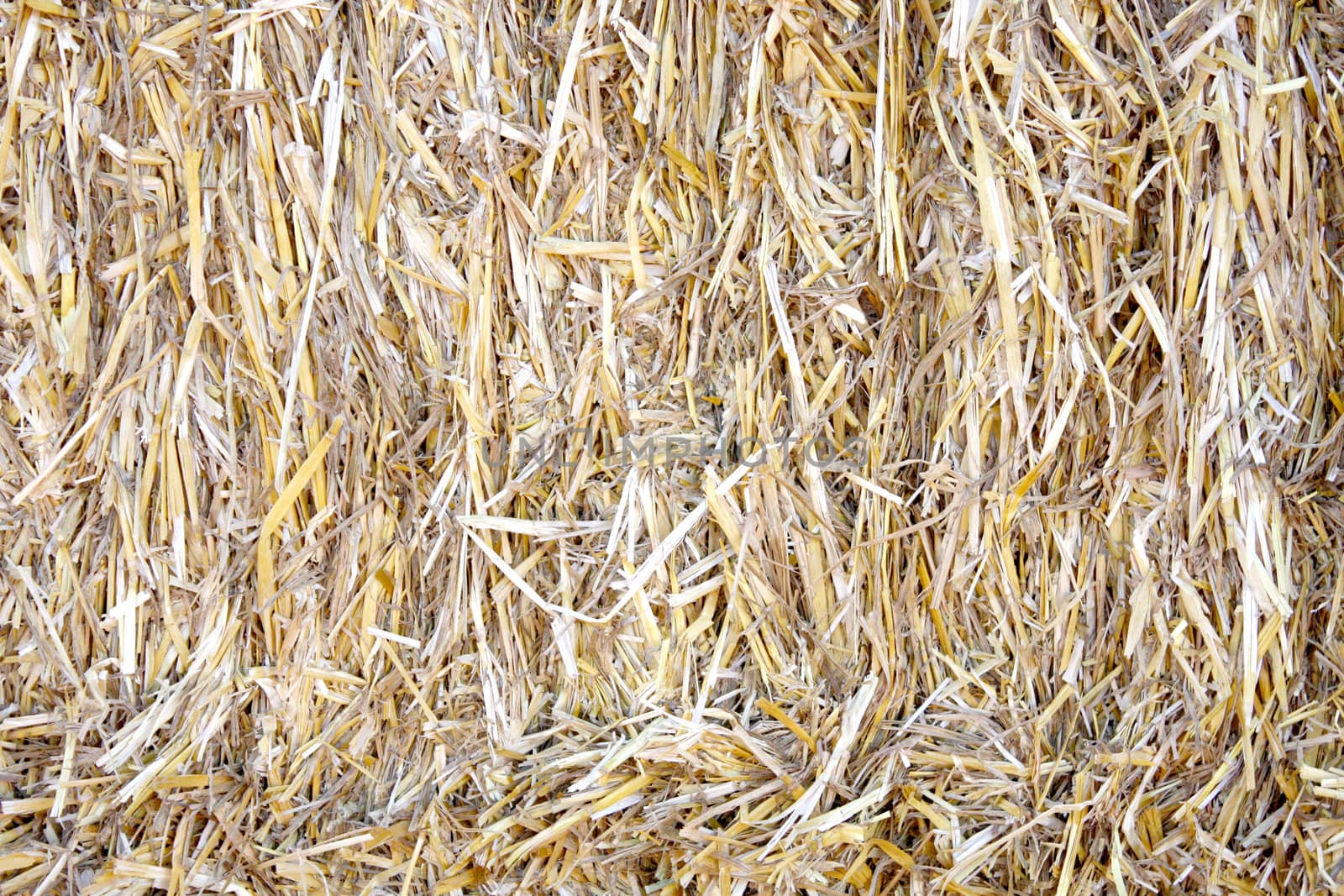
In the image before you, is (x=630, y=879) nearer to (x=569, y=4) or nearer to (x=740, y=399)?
(x=740, y=399)

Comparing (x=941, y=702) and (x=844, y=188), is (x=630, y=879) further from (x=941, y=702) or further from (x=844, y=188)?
(x=844, y=188)

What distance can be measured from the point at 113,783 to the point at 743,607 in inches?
27.3

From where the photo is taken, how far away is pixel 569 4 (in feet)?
3.29

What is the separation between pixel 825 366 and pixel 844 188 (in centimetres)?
19

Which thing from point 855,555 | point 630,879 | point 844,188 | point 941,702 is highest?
point 844,188

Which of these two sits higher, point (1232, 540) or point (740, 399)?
point (740, 399)

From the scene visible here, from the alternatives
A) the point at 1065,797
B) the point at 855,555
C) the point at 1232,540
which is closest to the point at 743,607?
the point at 855,555

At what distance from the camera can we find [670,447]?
3.39 feet

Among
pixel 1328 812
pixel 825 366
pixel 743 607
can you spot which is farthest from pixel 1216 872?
pixel 825 366

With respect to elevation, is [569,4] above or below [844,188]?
above

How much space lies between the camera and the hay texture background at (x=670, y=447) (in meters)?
0.97

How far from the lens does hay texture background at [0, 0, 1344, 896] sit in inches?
38.4

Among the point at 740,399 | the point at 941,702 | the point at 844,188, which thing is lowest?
the point at 941,702

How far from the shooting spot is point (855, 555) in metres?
1.02
